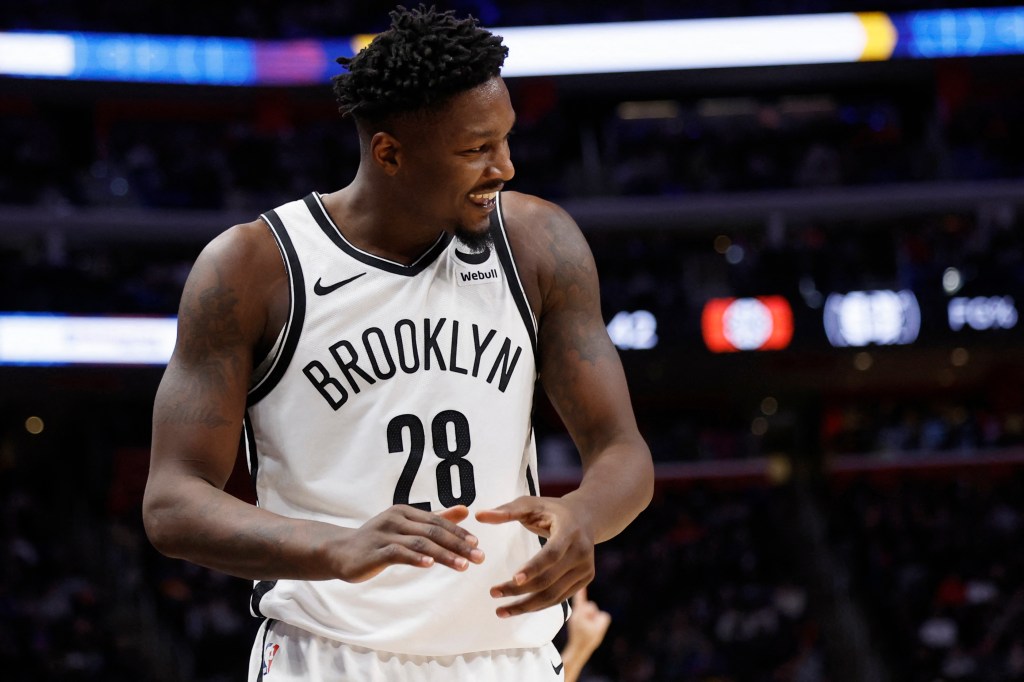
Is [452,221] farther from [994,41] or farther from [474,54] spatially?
[994,41]

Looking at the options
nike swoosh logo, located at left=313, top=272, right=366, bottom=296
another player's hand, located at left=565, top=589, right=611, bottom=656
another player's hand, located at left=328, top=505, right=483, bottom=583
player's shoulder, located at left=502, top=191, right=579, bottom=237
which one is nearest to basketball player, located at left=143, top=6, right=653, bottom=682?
nike swoosh logo, located at left=313, top=272, right=366, bottom=296

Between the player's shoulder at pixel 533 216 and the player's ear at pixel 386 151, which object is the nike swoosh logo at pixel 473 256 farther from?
the player's ear at pixel 386 151

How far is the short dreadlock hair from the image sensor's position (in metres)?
2.48

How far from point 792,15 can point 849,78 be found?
184 centimetres

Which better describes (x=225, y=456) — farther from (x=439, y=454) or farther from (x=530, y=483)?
(x=530, y=483)

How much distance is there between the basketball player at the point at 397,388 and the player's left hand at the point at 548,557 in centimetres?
16

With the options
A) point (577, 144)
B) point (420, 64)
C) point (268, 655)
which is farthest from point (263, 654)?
point (577, 144)

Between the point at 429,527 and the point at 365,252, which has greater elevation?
the point at 365,252

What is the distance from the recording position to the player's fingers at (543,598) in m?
2.17

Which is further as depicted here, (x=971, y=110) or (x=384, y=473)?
(x=971, y=110)

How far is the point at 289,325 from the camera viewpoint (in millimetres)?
2551

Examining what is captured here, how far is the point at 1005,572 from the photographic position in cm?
1567

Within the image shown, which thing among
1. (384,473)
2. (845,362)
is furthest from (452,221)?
(845,362)

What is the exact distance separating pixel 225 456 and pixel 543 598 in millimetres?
706
